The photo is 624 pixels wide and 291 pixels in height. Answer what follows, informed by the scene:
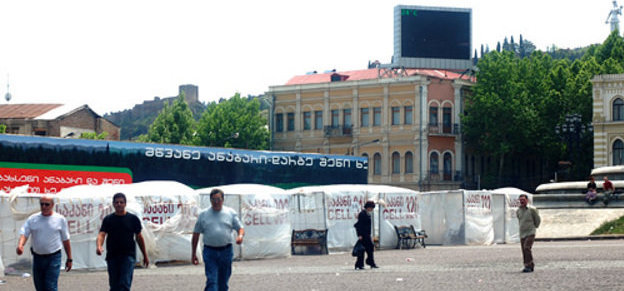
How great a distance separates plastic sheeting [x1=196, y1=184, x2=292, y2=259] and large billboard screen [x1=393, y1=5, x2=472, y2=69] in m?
49.7

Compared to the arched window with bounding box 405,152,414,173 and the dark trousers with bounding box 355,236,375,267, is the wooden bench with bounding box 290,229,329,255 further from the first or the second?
the arched window with bounding box 405,152,414,173

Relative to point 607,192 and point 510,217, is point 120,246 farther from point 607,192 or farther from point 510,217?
point 607,192

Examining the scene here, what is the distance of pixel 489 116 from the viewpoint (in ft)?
255

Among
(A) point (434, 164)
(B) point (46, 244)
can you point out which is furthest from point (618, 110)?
(B) point (46, 244)

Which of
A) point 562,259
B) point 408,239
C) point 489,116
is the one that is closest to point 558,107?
point 489,116

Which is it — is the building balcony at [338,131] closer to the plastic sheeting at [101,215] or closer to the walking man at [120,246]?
the plastic sheeting at [101,215]

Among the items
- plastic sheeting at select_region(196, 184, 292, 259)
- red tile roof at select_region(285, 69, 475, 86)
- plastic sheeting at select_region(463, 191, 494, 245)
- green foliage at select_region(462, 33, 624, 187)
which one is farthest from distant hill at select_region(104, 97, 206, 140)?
plastic sheeting at select_region(196, 184, 292, 259)

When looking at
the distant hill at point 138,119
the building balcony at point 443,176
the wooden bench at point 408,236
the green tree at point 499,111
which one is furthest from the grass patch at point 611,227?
the distant hill at point 138,119

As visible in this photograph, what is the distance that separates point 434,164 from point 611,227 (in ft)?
128

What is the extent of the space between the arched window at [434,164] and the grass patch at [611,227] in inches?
1484

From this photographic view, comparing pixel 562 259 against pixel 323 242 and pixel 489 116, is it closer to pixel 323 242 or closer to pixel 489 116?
pixel 323 242

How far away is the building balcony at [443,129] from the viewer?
78.5 meters

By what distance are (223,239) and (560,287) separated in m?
5.78

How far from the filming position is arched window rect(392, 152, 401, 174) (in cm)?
7927
